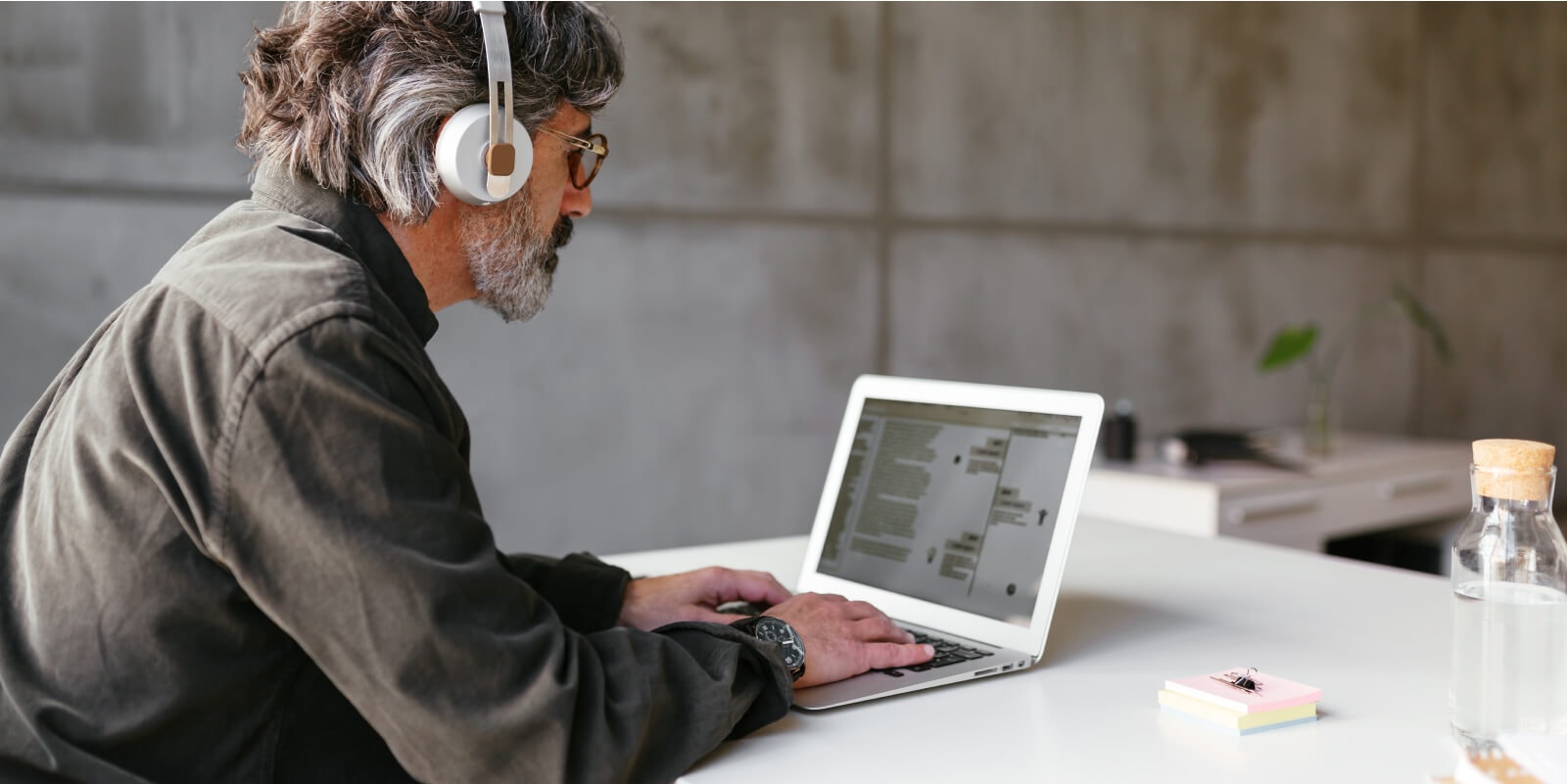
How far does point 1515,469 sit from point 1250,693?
0.87 ft

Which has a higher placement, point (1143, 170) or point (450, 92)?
point (1143, 170)

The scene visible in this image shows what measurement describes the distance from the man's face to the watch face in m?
0.41

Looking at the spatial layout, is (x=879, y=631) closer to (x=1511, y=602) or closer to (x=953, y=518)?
(x=953, y=518)

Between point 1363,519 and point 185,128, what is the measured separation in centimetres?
292

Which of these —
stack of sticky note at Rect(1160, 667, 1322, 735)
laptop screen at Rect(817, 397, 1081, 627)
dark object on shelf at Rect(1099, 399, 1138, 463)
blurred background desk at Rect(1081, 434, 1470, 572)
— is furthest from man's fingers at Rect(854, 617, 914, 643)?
dark object on shelf at Rect(1099, 399, 1138, 463)

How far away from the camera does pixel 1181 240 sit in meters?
3.98

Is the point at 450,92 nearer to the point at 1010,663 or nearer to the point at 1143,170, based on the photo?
the point at 1010,663

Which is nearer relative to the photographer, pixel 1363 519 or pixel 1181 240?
pixel 1363 519

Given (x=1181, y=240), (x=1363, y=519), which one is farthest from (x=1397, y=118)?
(x=1363, y=519)

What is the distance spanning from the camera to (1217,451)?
328cm

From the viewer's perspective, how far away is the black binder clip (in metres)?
1.04

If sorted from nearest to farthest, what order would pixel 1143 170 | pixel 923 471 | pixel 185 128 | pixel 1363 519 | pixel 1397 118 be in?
pixel 923 471 < pixel 185 128 < pixel 1363 519 < pixel 1143 170 < pixel 1397 118

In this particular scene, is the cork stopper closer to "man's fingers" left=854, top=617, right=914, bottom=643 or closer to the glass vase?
"man's fingers" left=854, top=617, right=914, bottom=643

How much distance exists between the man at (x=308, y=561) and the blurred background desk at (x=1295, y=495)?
2084 millimetres
